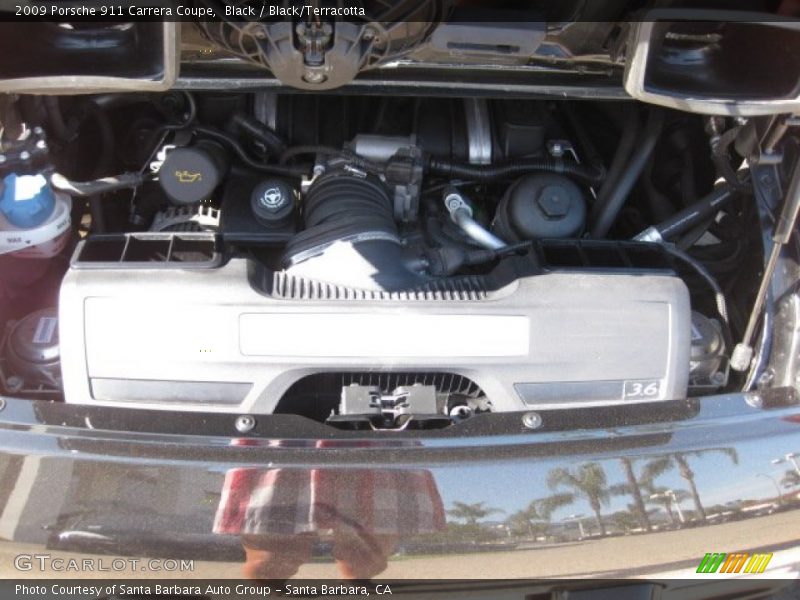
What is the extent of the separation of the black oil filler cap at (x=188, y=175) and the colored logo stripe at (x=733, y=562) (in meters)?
1.20

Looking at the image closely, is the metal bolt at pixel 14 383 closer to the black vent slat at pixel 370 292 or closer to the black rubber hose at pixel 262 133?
the black vent slat at pixel 370 292

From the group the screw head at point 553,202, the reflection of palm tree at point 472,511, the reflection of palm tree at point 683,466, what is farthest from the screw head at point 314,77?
the reflection of palm tree at point 683,466

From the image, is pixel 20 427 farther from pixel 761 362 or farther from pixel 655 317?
pixel 761 362

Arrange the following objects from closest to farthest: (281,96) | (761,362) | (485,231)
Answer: (761,362), (485,231), (281,96)

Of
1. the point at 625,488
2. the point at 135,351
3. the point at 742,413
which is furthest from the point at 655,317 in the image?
the point at 135,351

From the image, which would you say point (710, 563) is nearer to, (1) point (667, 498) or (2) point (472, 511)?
(1) point (667, 498)

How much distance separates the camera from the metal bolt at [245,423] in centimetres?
137

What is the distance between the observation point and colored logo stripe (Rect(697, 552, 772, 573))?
4.55ft

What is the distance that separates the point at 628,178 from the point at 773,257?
38cm

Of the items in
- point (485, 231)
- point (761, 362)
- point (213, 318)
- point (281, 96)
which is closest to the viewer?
point (213, 318)

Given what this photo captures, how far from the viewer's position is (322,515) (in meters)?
1.28

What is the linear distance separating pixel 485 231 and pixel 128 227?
864 mm

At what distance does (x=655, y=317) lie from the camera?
147 centimetres

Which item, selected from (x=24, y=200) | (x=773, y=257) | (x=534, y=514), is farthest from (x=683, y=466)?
(x=24, y=200)
